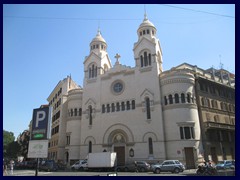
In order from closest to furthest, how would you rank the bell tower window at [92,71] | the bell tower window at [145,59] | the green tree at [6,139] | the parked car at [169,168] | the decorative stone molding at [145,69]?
the parked car at [169,168] < the decorative stone molding at [145,69] < the bell tower window at [145,59] < the bell tower window at [92,71] < the green tree at [6,139]

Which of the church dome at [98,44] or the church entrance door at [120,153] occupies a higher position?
the church dome at [98,44]

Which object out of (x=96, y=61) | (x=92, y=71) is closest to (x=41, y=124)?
(x=92, y=71)

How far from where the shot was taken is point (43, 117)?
55.8 ft

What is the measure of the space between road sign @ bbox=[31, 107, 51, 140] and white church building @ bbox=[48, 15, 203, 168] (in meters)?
21.1

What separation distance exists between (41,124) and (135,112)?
21.8 metres

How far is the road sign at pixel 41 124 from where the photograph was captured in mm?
16567

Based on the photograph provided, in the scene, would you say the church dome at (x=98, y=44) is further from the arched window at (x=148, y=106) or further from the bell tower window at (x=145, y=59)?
the arched window at (x=148, y=106)

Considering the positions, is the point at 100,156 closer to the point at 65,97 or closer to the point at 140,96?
the point at 140,96

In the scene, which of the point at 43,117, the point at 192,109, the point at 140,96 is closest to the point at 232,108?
the point at 192,109

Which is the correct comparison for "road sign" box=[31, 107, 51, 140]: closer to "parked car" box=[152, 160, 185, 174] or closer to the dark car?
"parked car" box=[152, 160, 185, 174]

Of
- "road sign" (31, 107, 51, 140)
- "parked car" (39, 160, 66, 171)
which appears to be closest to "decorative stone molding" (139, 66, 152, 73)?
"parked car" (39, 160, 66, 171)

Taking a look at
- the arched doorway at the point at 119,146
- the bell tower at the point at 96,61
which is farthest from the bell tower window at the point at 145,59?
the arched doorway at the point at 119,146

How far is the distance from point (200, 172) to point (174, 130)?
9.56 metres

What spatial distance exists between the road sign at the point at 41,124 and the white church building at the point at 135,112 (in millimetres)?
21114
